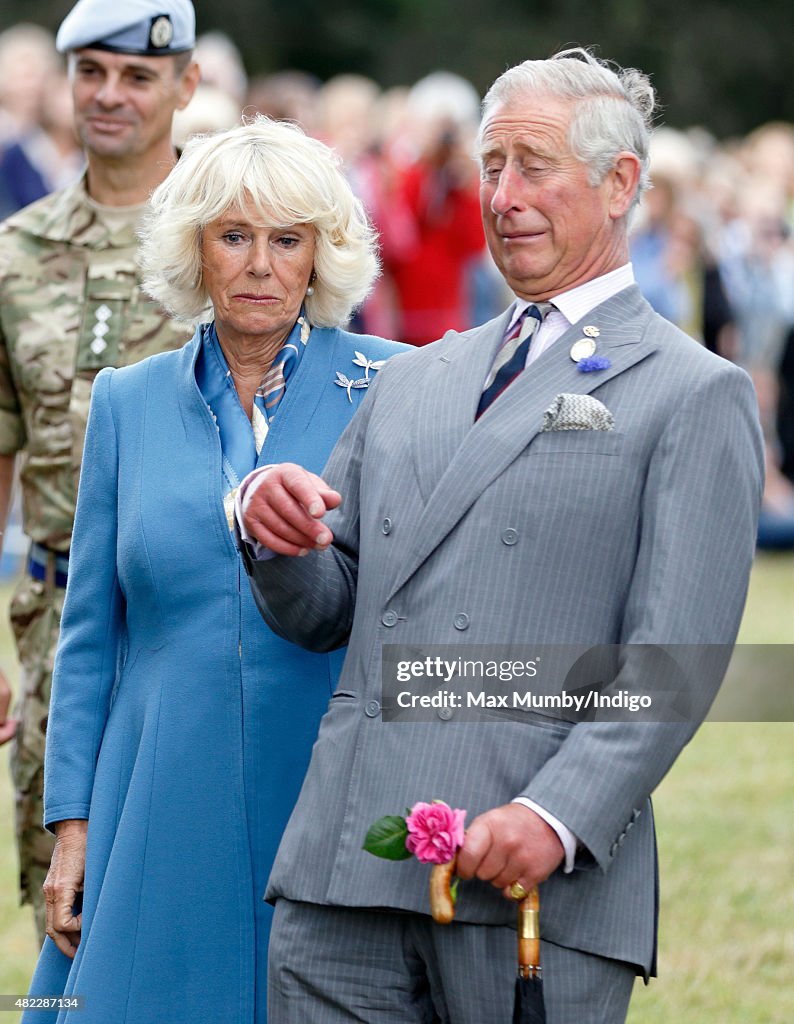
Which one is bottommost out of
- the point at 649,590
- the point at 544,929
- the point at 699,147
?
the point at 544,929

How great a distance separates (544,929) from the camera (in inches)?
120

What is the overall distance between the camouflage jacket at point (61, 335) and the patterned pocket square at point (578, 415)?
1828 mm

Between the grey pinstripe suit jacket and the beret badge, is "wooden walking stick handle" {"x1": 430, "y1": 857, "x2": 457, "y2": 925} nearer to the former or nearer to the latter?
the grey pinstripe suit jacket

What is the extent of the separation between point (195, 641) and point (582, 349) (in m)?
1.07

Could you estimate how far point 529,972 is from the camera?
300cm

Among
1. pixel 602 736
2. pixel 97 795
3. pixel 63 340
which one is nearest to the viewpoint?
pixel 602 736

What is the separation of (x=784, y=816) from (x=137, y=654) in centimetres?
424

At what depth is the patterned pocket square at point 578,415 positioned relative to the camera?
3115 millimetres

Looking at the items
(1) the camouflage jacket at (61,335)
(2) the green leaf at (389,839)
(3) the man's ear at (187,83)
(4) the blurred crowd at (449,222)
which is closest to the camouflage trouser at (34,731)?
(1) the camouflage jacket at (61,335)

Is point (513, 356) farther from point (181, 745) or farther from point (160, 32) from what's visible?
point (160, 32)

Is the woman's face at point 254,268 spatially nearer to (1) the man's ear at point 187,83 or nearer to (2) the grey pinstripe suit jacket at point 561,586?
(2) the grey pinstripe suit jacket at point 561,586

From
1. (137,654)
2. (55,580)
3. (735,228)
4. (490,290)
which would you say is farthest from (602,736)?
(735,228)

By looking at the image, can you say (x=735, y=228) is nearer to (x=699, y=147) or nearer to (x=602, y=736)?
(x=699, y=147)

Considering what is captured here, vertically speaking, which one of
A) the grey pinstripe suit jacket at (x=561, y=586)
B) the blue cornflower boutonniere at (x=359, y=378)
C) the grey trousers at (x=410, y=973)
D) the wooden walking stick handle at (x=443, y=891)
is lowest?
the grey trousers at (x=410, y=973)
